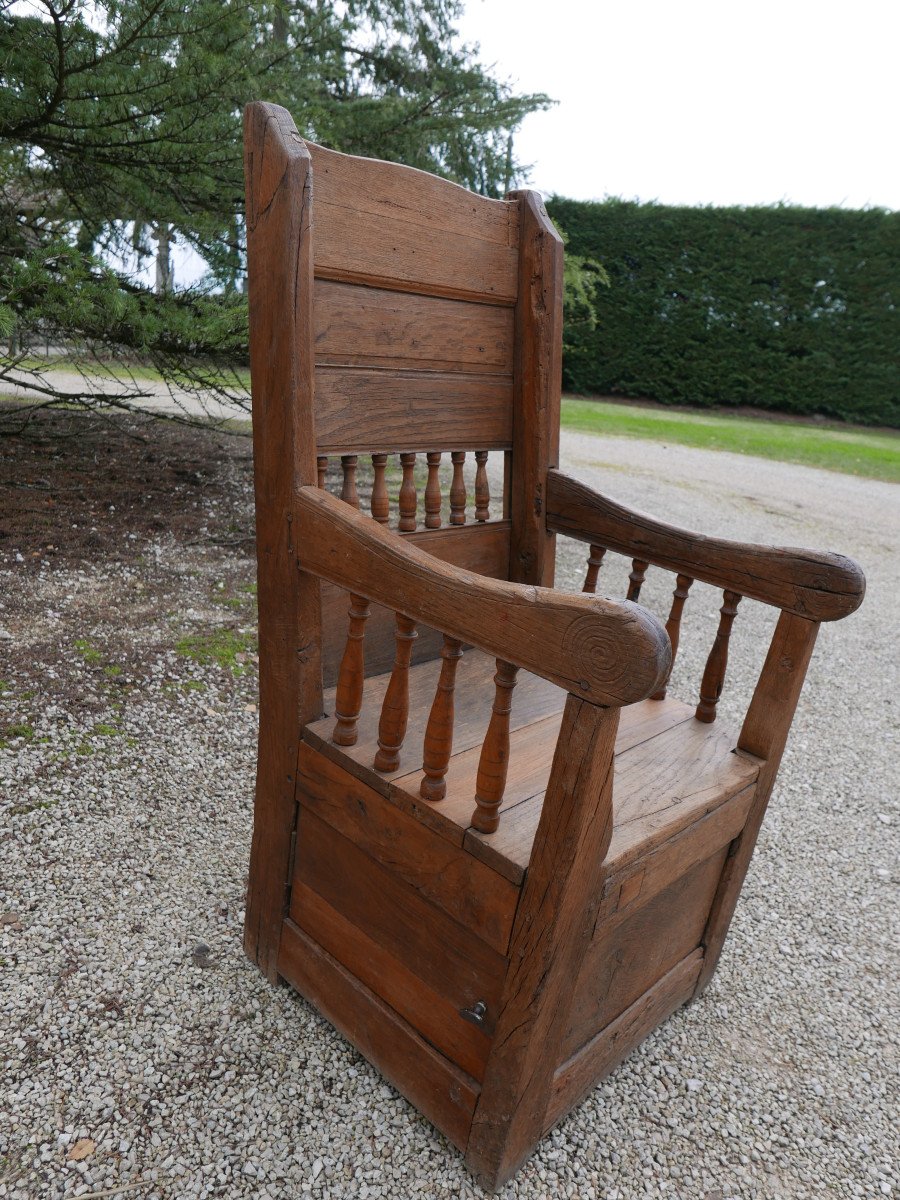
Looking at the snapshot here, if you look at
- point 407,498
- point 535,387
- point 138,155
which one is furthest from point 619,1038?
point 138,155

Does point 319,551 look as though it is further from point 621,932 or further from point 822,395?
point 822,395

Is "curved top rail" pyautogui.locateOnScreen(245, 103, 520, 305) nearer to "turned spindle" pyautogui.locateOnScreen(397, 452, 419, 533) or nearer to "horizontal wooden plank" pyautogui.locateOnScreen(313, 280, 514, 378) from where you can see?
"horizontal wooden plank" pyautogui.locateOnScreen(313, 280, 514, 378)

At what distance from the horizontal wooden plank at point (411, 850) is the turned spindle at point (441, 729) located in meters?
0.06

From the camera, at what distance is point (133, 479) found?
4.76 metres

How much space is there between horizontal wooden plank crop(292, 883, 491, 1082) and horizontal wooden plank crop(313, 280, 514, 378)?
3.35ft

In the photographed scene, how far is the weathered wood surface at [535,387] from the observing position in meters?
1.75

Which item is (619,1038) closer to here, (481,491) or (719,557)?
(719,557)

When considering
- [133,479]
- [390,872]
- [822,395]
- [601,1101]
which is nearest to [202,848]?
[390,872]

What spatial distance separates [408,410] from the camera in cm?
162

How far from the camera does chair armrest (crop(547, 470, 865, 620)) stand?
1402 millimetres

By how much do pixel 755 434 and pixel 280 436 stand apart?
11359 mm


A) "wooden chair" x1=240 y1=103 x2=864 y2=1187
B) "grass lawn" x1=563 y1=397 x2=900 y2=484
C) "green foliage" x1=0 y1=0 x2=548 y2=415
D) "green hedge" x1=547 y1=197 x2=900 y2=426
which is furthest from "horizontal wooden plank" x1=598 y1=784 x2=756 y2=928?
"green hedge" x1=547 y1=197 x2=900 y2=426

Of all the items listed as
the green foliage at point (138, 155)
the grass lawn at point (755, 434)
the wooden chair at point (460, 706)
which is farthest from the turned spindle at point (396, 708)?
the grass lawn at point (755, 434)

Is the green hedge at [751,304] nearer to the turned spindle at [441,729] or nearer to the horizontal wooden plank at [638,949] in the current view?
the horizontal wooden plank at [638,949]
